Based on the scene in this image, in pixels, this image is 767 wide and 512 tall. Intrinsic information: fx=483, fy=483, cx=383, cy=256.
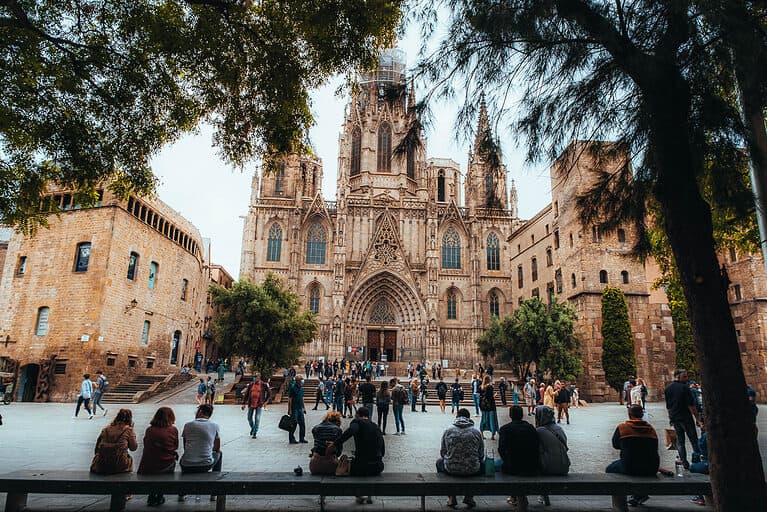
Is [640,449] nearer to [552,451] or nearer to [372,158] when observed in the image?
[552,451]

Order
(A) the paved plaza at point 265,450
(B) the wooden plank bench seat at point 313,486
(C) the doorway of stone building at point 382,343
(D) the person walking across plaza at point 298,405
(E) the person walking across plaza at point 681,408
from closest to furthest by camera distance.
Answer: (B) the wooden plank bench seat at point 313,486 < (A) the paved plaza at point 265,450 < (E) the person walking across plaza at point 681,408 < (D) the person walking across plaza at point 298,405 < (C) the doorway of stone building at point 382,343

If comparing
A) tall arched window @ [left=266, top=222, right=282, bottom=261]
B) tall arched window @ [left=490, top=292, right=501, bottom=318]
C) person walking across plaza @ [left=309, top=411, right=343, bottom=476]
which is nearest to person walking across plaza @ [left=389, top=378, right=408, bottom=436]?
person walking across plaza @ [left=309, top=411, right=343, bottom=476]

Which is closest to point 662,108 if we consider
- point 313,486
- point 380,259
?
point 313,486

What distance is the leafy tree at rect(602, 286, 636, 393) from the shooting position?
25.0 meters

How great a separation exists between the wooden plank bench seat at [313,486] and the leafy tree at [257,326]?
1775cm

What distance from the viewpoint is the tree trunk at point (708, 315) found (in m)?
3.61

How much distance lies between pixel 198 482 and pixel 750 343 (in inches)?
1194

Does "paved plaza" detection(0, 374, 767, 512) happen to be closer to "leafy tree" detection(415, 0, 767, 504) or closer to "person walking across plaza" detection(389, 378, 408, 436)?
"person walking across plaza" detection(389, 378, 408, 436)

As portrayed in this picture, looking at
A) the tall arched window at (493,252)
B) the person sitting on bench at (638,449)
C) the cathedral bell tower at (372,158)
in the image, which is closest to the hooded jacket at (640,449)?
the person sitting on bench at (638,449)

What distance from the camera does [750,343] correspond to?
26.0 meters

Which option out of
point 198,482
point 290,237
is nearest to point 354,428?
point 198,482

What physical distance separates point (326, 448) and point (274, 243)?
117ft

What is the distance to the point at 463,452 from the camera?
5371 millimetres

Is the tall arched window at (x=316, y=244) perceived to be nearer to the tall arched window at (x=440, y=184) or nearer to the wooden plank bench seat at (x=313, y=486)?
the tall arched window at (x=440, y=184)
